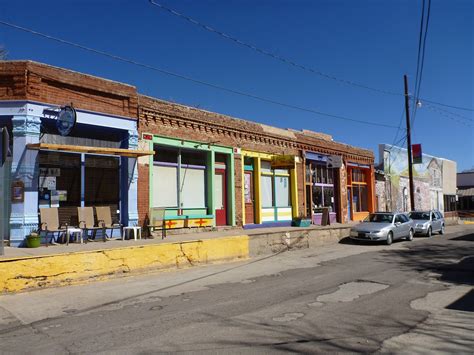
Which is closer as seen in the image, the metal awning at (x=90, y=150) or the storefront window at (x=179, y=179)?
the metal awning at (x=90, y=150)

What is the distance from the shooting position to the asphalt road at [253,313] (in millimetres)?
6023

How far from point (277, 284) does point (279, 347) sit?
4.74 metres

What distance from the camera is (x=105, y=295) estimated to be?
30.7 ft

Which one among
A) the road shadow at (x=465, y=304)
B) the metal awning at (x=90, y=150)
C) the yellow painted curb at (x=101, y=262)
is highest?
the metal awning at (x=90, y=150)

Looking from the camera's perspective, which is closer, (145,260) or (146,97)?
(145,260)

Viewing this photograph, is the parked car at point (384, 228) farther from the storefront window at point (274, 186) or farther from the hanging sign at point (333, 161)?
the hanging sign at point (333, 161)

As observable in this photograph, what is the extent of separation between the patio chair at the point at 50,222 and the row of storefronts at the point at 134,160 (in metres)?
0.22

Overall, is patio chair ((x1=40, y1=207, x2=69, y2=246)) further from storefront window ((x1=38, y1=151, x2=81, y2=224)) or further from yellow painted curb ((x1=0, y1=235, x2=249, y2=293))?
yellow painted curb ((x1=0, y1=235, x2=249, y2=293))

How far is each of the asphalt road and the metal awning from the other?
4.15m

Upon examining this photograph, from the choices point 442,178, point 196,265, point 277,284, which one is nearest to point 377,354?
point 277,284

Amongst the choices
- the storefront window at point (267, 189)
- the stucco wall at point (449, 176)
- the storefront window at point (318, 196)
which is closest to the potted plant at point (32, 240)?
the storefront window at point (267, 189)

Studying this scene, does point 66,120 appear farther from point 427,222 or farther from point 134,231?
point 427,222

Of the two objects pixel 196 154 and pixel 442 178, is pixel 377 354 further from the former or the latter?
pixel 442 178

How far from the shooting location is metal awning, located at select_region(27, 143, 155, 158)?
40.8 feet
